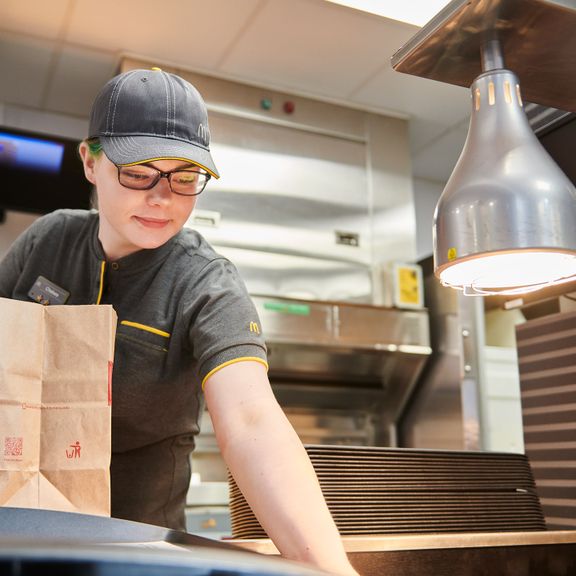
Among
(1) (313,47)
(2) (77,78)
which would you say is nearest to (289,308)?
(1) (313,47)

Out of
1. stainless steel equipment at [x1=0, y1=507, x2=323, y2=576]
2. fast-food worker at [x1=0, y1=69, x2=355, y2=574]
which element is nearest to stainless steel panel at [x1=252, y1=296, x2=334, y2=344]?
fast-food worker at [x1=0, y1=69, x2=355, y2=574]

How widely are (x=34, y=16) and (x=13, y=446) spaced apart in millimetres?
2534

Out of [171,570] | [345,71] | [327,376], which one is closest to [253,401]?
[171,570]

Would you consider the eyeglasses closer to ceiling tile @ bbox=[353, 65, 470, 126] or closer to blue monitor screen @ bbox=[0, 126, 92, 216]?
Result: blue monitor screen @ bbox=[0, 126, 92, 216]

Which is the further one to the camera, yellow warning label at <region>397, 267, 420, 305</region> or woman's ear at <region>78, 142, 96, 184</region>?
yellow warning label at <region>397, 267, 420, 305</region>

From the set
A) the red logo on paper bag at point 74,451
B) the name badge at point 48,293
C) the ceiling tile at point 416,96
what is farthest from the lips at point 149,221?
the ceiling tile at point 416,96

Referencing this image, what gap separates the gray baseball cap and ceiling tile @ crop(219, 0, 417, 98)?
6.37 ft

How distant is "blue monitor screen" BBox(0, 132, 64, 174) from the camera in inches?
126

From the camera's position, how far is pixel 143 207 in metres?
1.08

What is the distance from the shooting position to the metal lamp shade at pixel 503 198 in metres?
0.86

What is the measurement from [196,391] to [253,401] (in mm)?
383

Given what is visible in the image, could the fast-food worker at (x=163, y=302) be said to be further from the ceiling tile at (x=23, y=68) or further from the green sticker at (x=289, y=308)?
the ceiling tile at (x=23, y=68)

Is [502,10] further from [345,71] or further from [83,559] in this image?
[345,71]

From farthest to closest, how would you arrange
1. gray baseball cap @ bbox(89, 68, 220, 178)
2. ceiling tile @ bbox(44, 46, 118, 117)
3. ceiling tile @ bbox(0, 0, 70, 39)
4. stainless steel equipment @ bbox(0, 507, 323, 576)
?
ceiling tile @ bbox(44, 46, 118, 117) → ceiling tile @ bbox(0, 0, 70, 39) → gray baseball cap @ bbox(89, 68, 220, 178) → stainless steel equipment @ bbox(0, 507, 323, 576)
